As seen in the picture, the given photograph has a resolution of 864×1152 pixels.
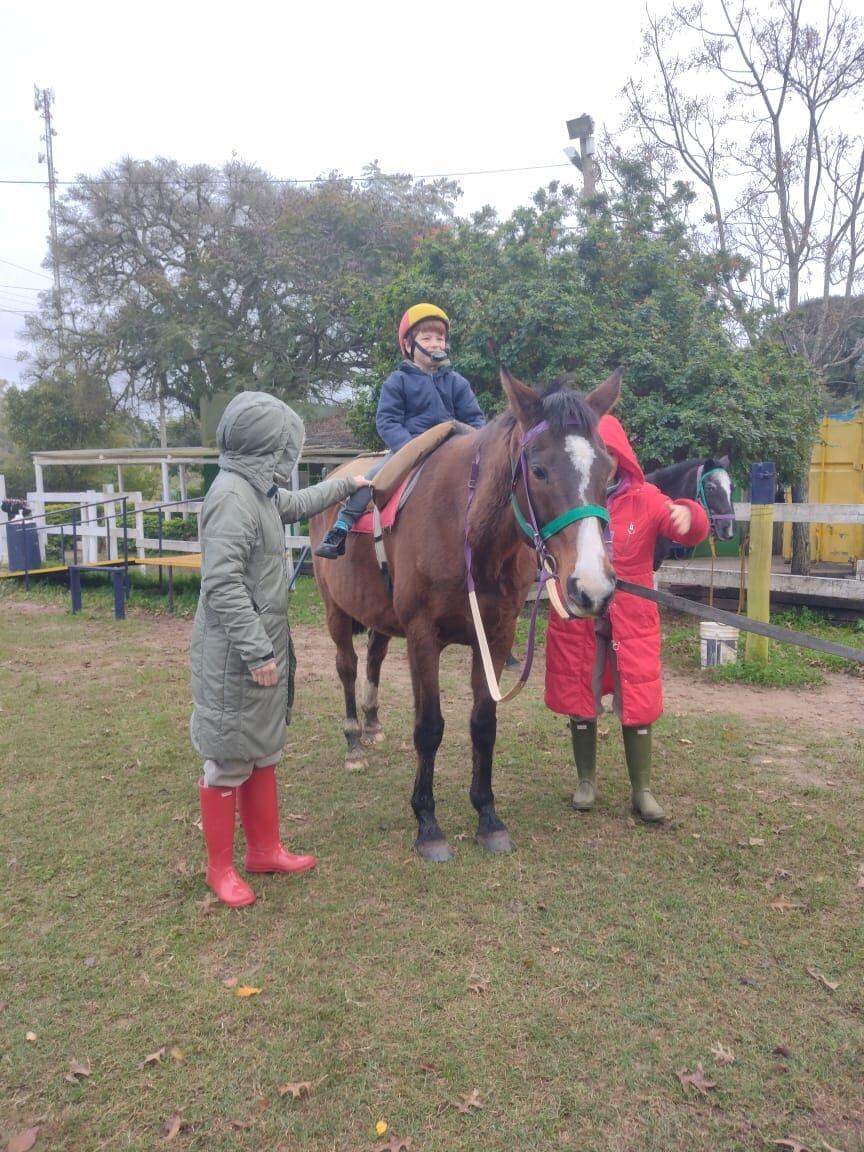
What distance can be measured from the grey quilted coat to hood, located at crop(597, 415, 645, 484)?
146 centimetres

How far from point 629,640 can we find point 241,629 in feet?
6.32

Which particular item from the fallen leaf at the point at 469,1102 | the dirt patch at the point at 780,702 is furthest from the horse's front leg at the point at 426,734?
the dirt patch at the point at 780,702

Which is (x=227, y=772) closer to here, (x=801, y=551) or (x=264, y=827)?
(x=264, y=827)

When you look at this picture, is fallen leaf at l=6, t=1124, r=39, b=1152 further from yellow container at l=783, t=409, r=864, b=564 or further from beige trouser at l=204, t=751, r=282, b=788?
yellow container at l=783, t=409, r=864, b=564

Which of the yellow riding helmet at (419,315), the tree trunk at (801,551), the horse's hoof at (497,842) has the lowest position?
the horse's hoof at (497,842)

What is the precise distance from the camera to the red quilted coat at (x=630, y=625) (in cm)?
387

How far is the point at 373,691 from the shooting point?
558cm

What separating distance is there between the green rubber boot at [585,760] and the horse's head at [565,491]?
1.55m

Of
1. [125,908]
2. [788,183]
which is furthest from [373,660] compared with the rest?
[788,183]

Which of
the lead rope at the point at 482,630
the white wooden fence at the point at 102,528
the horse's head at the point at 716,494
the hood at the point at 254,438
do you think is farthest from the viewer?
the white wooden fence at the point at 102,528

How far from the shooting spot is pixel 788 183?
1113 cm

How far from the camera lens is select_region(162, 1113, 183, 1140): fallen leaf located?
7.12ft

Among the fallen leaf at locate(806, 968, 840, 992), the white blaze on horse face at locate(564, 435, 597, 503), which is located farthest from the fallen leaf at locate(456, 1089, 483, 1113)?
the white blaze on horse face at locate(564, 435, 597, 503)

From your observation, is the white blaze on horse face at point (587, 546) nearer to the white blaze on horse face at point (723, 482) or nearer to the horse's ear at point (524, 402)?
the horse's ear at point (524, 402)
